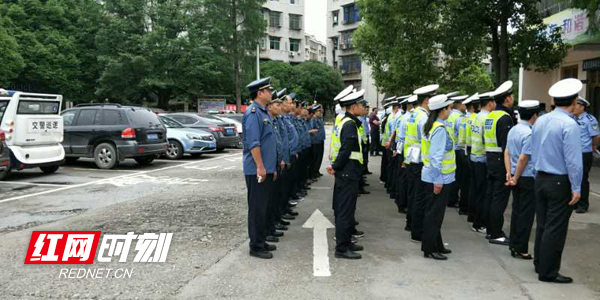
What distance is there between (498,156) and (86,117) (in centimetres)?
1094

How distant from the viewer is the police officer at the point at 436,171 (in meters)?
5.32

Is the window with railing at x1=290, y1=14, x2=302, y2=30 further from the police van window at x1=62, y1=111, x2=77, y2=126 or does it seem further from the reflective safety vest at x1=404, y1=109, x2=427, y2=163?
Result: the reflective safety vest at x1=404, y1=109, x2=427, y2=163

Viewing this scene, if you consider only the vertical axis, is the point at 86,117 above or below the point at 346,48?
below

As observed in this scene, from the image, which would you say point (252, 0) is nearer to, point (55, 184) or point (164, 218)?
point (55, 184)

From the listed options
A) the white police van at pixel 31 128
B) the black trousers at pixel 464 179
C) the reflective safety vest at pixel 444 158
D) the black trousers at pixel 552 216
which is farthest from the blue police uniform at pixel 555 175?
the white police van at pixel 31 128

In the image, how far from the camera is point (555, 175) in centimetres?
454

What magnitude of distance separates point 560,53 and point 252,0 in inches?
1086

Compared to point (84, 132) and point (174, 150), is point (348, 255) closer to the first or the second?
point (84, 132)

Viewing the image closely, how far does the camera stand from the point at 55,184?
10.4 metres

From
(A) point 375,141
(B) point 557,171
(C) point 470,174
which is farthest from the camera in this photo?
(A) point 375,141

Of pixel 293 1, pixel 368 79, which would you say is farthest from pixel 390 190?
pixel 293 1

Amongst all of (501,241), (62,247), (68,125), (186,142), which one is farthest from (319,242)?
(186,142)

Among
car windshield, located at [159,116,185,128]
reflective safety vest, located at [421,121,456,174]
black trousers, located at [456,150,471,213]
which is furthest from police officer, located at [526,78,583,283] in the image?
car windshield, located at [159,116,185,128]

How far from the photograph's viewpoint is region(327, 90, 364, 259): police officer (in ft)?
17.4
